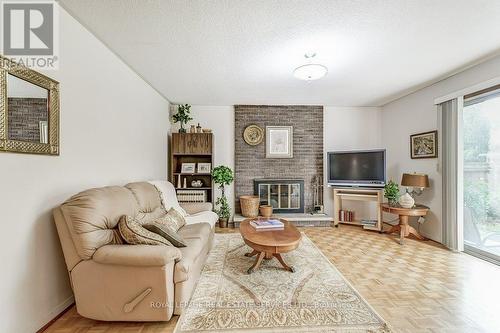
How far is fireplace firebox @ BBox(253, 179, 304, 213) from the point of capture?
15.7ft

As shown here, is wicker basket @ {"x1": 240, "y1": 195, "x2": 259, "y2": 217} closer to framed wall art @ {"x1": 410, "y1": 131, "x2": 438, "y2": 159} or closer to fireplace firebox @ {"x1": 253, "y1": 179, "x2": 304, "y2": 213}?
fireplace firebox @ {"x1": 253, "y1": 179, "x2": 304, "y2": 213}

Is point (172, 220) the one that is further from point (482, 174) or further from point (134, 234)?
point (482, 174)

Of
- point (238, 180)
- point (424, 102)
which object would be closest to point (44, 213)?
point (238, 180)

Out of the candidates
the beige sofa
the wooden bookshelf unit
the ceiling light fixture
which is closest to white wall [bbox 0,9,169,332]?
the beige sofa

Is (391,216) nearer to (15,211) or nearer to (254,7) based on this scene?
(254,7)

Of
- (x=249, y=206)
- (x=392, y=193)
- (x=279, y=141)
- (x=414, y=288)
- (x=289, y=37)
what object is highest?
(x=289, y=37)

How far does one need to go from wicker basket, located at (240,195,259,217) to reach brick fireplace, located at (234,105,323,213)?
0.27m

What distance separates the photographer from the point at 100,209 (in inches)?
67.8

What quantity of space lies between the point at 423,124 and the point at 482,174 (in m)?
1.17

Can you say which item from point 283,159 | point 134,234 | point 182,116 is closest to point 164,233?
point 134,234

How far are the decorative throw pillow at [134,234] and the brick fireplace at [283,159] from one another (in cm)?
301

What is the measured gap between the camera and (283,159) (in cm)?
485

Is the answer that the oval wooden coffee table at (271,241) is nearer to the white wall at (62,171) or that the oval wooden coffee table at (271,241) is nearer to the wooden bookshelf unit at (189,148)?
the white wall at (62,171)

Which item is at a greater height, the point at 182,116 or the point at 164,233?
the point at 182,116
